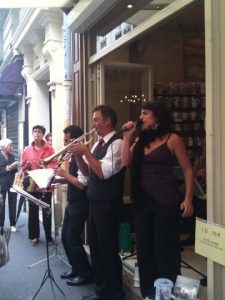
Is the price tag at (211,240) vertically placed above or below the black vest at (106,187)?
below

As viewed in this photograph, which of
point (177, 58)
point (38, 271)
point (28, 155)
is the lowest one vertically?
point (38, 271)

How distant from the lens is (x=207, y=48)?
9.21ft

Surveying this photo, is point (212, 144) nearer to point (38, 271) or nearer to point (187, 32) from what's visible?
point (38, 271)

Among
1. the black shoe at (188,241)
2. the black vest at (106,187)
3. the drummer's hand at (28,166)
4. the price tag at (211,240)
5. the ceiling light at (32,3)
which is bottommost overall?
the black shoe at (188,241)

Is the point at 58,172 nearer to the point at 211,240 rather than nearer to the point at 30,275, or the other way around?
the point at 30,275

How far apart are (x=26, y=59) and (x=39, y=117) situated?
176 cm

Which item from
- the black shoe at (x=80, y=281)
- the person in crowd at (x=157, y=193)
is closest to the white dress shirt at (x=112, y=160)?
the person in crowd at (x=157, y=193)

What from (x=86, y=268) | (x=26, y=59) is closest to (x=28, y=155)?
(x=86, y=268)

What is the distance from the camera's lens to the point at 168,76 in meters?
6.76

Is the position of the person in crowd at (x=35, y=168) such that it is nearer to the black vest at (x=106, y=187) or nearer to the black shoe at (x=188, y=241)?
the black shoe at (x=188, y=241)

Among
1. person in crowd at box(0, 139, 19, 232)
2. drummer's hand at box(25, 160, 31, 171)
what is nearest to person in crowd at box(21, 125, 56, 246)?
drummer's hand at box(25, 160, 31, 171)

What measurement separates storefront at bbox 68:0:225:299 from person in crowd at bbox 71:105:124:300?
92 cm

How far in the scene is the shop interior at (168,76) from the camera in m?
6.17

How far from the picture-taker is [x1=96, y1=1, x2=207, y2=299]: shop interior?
20.2ft
